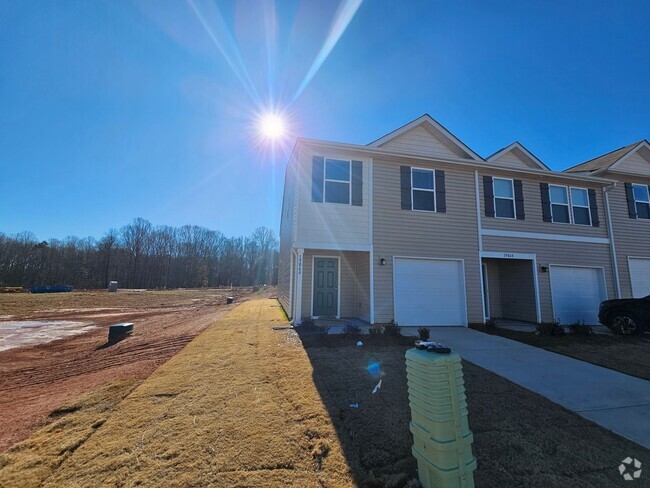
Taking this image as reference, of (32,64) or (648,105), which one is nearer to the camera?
(32,64)

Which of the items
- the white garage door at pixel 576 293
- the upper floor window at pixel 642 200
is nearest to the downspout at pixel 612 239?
the white garage door at pixel 576 293

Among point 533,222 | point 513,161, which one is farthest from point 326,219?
point 513,161

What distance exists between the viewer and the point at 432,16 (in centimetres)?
779

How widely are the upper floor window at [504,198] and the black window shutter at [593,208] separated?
12.1 ft

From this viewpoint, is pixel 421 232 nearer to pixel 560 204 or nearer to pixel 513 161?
pixel 513 161

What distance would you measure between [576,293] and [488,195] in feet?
16.6

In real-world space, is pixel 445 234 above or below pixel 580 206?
below

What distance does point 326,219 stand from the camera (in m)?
9.17

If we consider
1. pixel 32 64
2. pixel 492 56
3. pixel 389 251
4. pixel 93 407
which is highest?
pixel 492 56

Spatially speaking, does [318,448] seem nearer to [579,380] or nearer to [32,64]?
[579,380]

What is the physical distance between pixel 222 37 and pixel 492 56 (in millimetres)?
8104

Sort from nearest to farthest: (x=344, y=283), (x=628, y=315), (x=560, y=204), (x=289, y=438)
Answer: (x=289, y=438) < (x=628, y=315) < (x=344, y=283) < (x=560, y=204)

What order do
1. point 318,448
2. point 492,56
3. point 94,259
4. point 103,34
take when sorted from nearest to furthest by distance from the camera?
point 318,448
point 103,34
point 492,56
point 94,259

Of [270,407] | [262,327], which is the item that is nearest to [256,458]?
[270,407]
